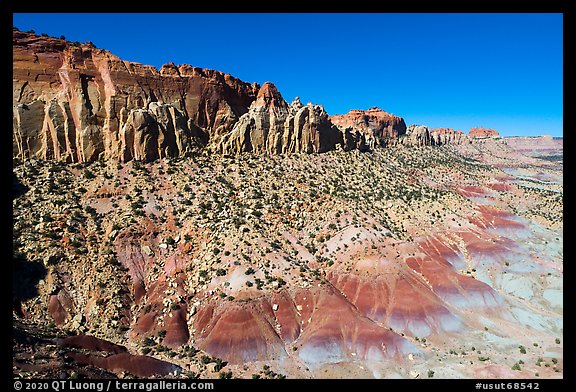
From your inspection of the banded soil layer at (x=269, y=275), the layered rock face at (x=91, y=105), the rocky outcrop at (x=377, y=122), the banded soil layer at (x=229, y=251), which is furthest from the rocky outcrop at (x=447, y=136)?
the layered rock face at (x=91, y=105)

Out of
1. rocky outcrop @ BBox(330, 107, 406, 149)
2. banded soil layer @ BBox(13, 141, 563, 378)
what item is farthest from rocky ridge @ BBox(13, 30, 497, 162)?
rocky outcrop @ BBox(330, 107, 406, 149)

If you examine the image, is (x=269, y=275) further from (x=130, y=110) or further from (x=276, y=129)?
(x=276, y=129)

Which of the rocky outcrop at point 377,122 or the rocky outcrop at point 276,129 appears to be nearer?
the rocky outcrop at point 276,129

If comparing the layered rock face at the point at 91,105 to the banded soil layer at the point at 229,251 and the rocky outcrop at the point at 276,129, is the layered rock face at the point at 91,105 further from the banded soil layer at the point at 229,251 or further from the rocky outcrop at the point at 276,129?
the rocky outcrop at the point at 276,129

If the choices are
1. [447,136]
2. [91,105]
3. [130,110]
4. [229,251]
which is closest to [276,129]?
[130,110]

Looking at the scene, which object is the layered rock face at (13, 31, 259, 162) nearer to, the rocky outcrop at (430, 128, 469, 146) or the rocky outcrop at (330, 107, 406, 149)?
the rocky outcrop at (330, 107, 406, 149)
